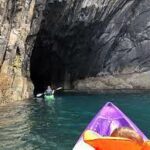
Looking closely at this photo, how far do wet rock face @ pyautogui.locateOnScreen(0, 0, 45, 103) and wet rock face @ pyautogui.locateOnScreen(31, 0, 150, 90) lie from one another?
1.97 meters

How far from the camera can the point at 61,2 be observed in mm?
31078

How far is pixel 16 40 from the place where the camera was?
28.6 m

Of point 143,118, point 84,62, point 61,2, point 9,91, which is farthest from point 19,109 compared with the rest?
point 84,62

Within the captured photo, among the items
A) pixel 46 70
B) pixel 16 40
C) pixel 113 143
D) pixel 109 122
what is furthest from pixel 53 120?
pixel 46 70

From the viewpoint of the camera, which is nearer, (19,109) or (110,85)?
(19,109)

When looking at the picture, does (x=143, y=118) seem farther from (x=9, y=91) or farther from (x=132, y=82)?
(x=132, y=82)

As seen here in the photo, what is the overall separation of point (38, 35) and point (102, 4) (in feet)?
17.4

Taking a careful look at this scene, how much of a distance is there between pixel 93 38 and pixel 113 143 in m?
29.1

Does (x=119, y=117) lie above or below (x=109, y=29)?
below

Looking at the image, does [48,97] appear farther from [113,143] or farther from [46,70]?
[113,143]

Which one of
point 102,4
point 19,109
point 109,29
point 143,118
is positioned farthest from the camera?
point 109,29

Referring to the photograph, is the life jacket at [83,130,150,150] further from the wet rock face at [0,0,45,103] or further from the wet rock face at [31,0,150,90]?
the wet rock face at [31,0,150,90]

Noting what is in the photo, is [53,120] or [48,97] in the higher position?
[48,97]

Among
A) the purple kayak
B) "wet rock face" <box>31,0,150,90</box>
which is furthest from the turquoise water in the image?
"wet rock face" <box>31,0,150,90</box>
